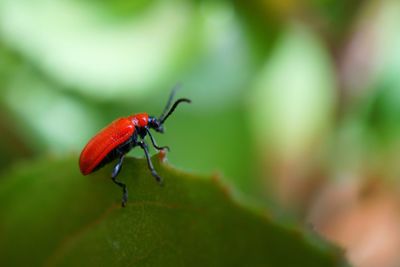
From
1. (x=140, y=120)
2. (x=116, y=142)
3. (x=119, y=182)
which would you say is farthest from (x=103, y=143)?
(x=119, y=182)

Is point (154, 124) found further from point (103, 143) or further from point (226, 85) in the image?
point (226, 85)

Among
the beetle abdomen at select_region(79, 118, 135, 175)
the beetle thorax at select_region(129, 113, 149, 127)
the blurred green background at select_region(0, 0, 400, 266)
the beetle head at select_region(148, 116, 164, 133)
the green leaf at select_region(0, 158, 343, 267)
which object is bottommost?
the green leaf at select_region(0, 158, 343, 267)

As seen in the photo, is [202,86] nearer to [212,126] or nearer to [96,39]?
[212,126]

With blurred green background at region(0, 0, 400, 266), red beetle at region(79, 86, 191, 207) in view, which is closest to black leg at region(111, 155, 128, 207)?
red beetle at region(79, 86, 191, 207)

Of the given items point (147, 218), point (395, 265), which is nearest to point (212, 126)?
point (395, 265)

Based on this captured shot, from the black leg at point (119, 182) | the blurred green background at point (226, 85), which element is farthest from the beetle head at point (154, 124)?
the blurred green background at point (226, 85)

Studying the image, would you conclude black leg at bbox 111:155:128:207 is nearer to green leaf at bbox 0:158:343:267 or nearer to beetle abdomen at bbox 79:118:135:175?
green leaf at bbox 0:158:343:267
